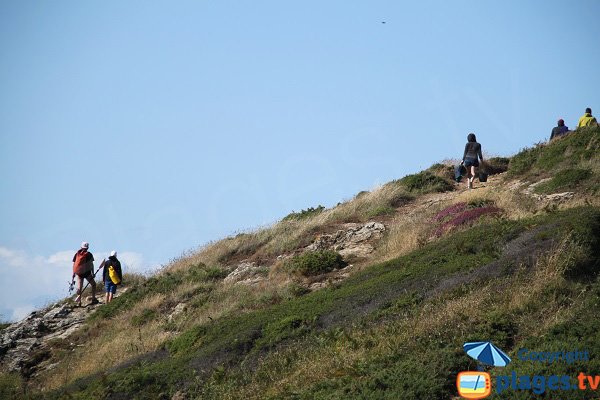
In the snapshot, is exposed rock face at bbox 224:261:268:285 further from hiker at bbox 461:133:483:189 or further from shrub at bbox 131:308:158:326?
hiker at bbox 461:133:483:189

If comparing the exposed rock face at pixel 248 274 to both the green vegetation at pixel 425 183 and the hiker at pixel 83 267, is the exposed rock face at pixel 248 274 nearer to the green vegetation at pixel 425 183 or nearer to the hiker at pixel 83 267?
the hiker at pixel 83 267

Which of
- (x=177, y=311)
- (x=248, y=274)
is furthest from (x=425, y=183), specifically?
(x=177, y=311)

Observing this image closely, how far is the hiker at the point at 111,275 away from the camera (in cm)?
2559

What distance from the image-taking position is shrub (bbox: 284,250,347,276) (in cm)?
2158

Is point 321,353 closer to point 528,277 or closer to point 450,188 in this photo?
point 528,277

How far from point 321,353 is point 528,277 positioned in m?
A: 4.30

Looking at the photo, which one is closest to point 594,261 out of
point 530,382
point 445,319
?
point 445,319

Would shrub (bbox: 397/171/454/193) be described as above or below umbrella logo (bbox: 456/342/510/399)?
above

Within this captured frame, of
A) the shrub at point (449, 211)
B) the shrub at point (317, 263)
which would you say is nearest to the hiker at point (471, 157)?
the shrub at point (449, 211)

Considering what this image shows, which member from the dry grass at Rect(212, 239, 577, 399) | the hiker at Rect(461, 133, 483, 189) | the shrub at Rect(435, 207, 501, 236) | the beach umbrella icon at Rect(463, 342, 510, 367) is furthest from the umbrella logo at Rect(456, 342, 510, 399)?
the hiker at Rect(461, 133, 483, 189)

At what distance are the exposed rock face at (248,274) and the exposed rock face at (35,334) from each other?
5.34 meters

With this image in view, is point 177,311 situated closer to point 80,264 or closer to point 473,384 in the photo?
point 80,264

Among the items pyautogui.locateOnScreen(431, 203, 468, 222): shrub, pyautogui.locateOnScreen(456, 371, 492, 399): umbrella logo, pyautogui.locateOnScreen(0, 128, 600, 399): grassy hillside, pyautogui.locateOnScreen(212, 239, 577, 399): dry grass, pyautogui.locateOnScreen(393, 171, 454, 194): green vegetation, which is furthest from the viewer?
pyautogui.locateOnScreen(393, 171, 454, 194): green vegetation

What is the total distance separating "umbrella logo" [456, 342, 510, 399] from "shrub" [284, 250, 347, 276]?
36.7 feet
